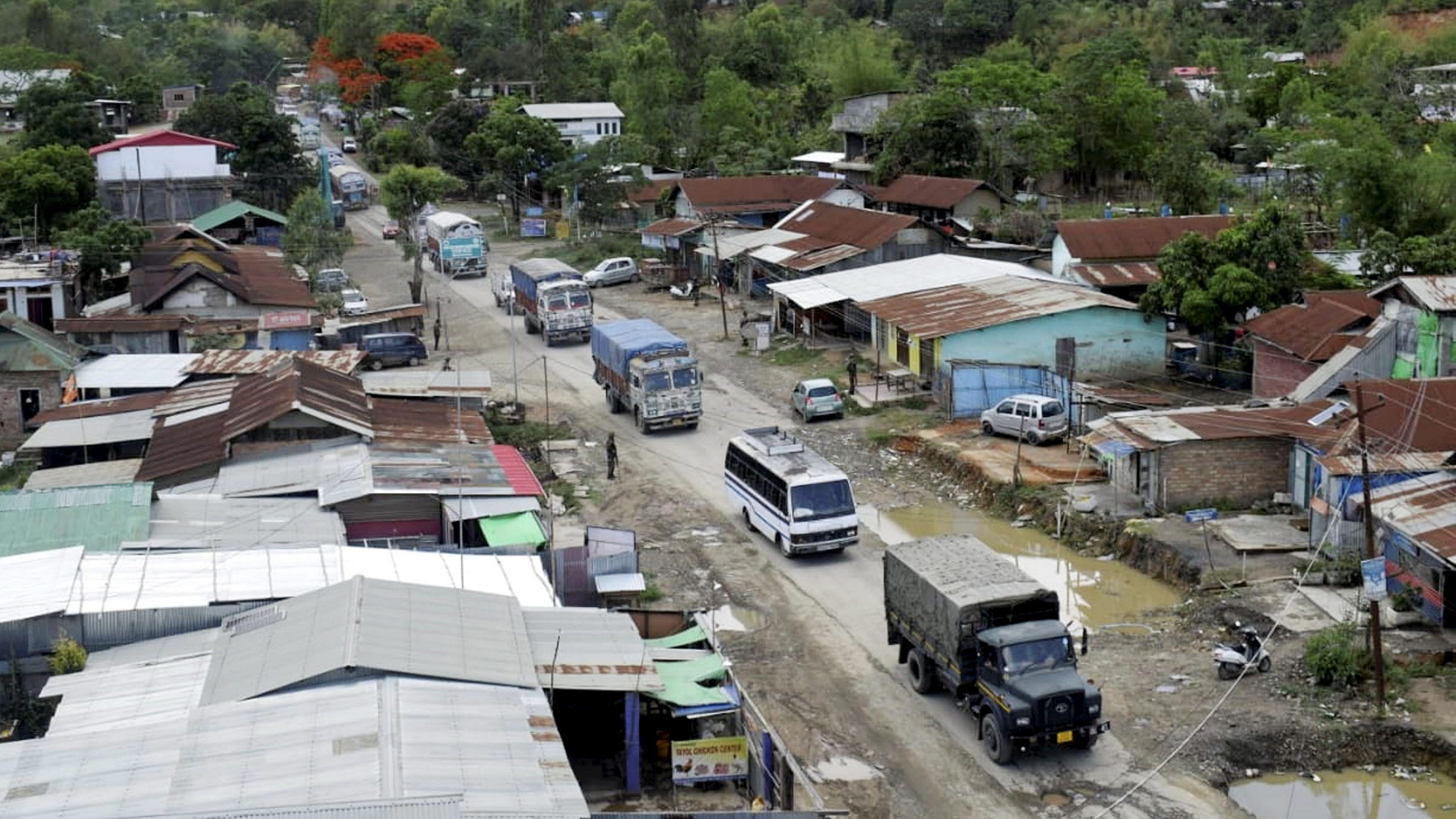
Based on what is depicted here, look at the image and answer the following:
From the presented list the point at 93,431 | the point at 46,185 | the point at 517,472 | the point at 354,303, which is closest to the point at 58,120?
the point at 46,185

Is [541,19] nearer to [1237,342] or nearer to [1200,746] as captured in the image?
[1237,342]

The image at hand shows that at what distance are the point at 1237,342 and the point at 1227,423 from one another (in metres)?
8.54

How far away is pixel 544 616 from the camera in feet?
58.4

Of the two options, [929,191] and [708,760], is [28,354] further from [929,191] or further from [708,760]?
[929,191]

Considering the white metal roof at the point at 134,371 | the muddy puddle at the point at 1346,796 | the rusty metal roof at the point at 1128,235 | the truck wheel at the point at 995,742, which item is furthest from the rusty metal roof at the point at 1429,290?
the white metal roof at the point at 134,371

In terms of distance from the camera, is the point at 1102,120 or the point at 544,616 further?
the point at 1102,120

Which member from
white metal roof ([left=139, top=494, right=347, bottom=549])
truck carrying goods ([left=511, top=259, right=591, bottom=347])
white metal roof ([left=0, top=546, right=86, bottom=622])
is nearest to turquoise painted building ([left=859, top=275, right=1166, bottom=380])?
truck carrying goods ([left=511, top=259, right=591, bottom=347])


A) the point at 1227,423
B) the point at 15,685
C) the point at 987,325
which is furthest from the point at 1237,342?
the point at 15,685

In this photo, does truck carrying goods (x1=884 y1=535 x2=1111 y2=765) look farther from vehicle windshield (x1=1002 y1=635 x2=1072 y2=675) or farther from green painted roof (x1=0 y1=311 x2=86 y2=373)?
green painted roof (x1=0 y1=311 x2=86 y2=373)

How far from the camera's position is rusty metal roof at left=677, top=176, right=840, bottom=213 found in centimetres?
5722

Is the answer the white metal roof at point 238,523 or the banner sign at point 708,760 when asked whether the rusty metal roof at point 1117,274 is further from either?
the banner sign at point 708,760

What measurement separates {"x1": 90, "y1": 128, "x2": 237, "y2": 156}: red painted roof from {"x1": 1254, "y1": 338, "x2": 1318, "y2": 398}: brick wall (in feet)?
148

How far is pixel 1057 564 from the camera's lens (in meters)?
24.2

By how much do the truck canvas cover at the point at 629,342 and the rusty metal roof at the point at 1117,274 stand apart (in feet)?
38.1
